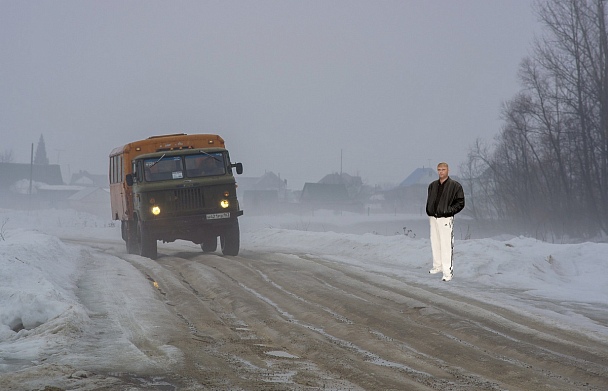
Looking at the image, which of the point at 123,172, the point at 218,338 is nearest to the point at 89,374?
the point at 218,338

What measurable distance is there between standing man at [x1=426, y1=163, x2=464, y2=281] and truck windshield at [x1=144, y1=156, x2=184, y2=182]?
8.94 meters

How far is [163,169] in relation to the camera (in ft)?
63.5

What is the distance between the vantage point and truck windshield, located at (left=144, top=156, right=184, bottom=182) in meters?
19.3

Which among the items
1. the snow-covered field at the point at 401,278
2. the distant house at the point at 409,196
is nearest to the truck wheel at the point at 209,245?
the snow-covered field at the point at 401,278

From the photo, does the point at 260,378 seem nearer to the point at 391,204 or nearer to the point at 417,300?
the point at 417,300

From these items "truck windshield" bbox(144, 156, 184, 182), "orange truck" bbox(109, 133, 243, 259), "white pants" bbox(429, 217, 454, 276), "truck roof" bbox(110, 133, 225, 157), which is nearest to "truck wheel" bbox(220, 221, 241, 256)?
"orange truck" bbox(109, 133, 243, 259)

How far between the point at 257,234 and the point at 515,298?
18.9 m

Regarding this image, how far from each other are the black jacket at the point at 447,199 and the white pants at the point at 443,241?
0.54 ft

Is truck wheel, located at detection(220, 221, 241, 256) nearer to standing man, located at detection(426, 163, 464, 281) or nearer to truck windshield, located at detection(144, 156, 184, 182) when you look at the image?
truck windshield, located at detection(144, 156, 184, 182)

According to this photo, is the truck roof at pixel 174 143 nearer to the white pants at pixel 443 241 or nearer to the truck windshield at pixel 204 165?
the truck windshield at pixel 204 165

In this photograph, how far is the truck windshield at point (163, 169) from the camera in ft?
63.3

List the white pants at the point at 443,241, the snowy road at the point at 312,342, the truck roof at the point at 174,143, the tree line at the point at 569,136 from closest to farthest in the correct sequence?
the snowy road at the point at 312,342
the white pants at the point at 443,241
the truck roof at the point at 174,143
the tree line at the point at 569,136

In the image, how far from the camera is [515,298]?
11195 millimetres

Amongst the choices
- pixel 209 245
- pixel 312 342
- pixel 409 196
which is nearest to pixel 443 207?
pixel 312 342
